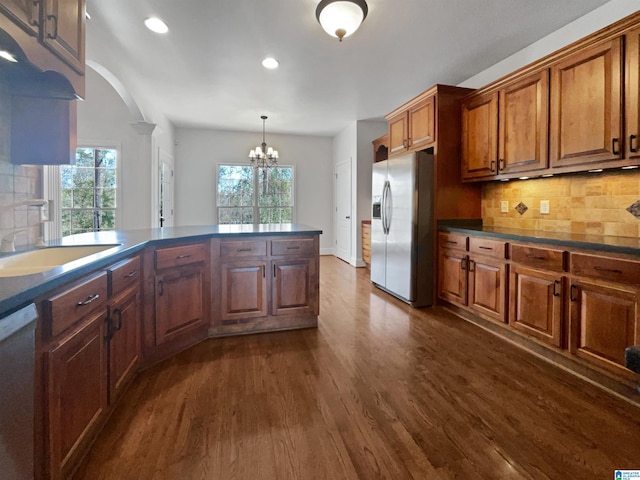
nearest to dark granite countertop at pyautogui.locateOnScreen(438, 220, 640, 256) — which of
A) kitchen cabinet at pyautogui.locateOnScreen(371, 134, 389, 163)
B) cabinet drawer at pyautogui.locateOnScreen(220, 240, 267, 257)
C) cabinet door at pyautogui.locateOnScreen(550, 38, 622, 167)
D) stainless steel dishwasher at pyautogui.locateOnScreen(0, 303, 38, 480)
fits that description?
cabinet door at pyautogui.locateOnScreen(550, 38, 622, 167)

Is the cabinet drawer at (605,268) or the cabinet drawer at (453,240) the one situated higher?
the cabinet drawer at (453,240)

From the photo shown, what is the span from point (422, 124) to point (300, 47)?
1613 mm

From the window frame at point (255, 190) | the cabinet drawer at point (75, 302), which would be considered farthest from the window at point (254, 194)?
the cabinet drawer at point (75, 302)

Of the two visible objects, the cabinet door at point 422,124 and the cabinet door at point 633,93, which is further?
the cabinet door at point 422,124

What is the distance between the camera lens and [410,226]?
3.61 meters

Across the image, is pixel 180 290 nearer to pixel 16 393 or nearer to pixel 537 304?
pixel 16 393

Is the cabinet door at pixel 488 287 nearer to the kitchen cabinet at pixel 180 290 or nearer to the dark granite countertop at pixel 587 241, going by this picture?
the dark granite countertop at pixel 587 241

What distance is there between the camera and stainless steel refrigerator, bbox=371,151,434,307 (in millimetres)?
3559

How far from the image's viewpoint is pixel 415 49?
3328 millimetres

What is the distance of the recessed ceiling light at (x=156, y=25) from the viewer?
284 cm

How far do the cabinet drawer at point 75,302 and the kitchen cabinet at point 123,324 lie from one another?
12cm

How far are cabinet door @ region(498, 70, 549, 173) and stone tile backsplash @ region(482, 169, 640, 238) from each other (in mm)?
348

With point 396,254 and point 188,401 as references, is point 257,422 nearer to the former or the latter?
point 188,401

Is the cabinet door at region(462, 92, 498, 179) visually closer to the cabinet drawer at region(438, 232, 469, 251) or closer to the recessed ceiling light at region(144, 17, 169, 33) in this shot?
the cabinet drawer at region(438, 232, 469, 251)
